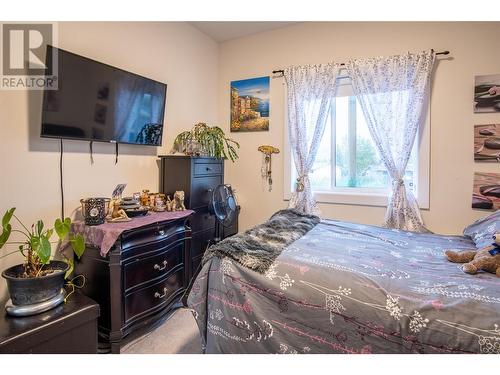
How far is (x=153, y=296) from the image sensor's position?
202 cm

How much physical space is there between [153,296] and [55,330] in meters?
0.72

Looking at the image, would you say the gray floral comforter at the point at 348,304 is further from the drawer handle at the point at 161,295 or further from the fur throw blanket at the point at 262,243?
the drawer handle at the point at 161,295

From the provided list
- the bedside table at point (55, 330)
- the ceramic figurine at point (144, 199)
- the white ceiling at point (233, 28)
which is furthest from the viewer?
the white ceiling at point (233, 28)

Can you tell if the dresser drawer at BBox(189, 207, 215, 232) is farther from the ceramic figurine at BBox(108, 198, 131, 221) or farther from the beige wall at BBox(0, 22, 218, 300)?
the ceramic figurine at BBox(108, 198, 131, 221)

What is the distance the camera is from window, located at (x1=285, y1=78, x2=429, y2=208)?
2828 mm

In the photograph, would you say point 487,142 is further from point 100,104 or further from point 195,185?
point 100,104

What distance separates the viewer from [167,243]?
2152 mm

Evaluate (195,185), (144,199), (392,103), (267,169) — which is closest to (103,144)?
(144,199)

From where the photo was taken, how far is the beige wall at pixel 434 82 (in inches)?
93.9

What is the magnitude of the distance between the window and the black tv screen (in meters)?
1.54

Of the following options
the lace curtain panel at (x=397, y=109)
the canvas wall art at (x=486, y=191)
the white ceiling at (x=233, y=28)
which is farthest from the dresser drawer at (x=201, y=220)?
the canvas wall art at (x=486, y=191)

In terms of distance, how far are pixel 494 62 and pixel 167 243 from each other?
3116 mm

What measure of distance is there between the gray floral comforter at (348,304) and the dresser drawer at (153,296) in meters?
0.50

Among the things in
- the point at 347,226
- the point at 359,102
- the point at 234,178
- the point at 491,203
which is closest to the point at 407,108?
the point at 359,102
